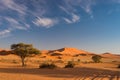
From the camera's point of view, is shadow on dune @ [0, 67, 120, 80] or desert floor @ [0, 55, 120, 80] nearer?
desert floor @ [0, 55, 120, 80]

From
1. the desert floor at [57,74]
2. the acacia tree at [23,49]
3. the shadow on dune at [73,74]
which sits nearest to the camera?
the desert floor at [57,74]

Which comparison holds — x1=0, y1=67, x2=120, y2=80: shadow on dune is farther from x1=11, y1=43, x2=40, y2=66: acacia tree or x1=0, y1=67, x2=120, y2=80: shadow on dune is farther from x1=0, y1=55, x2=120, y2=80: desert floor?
x1=11, y1=43, x2=40, y2=66: acacia tree

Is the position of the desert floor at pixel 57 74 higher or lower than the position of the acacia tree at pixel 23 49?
lower

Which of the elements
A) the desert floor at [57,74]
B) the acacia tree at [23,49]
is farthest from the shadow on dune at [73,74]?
the acacia tree at [23,49]

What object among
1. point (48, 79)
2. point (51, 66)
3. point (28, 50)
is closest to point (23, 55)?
point (28, 50)

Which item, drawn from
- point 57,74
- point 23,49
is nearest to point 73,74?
point 57,74

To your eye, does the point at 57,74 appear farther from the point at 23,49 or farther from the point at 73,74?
the point at 23,49

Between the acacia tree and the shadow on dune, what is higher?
the acacia tree

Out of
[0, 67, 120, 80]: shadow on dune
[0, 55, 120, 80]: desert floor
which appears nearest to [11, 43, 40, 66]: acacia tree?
[0, 55, 120, 80]: desert floor

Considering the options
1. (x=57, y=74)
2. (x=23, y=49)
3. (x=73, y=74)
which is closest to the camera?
(x=57, y=74)

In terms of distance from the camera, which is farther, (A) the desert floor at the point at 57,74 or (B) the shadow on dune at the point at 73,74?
(B) the shadow on dune at the point at 73,74

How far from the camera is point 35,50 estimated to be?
1767 inches

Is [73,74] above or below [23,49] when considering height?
below

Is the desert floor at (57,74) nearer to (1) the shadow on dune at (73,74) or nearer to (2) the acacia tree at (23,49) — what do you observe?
(1) the shadow on dune at (73,74)
